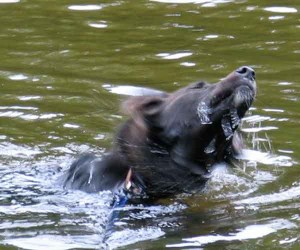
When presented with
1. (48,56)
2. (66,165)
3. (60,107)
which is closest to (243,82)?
(66,165)

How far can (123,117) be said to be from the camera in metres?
8.96

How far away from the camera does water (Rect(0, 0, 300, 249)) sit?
791cm

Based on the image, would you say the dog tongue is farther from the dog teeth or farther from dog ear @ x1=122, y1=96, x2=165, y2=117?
dog ear @ x1=122, y1=96, x2=165, y2=117

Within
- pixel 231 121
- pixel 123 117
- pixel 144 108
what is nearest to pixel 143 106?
pixel 144 108

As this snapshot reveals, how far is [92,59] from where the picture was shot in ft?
41.6

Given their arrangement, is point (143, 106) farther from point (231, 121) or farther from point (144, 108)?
point (231, 121)

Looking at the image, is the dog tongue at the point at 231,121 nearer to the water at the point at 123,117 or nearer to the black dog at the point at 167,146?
the black dog at the point at 167,146

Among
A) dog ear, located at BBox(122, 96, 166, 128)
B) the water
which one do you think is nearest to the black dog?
dog ear, located at BBox(122, 96, 166, 128)

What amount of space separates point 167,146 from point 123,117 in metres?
0.69

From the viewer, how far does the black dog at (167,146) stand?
26.8 ft

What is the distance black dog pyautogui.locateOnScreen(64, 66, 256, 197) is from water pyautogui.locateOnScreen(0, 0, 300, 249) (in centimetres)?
18

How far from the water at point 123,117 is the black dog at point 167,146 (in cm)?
18

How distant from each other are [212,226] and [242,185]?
1255mm

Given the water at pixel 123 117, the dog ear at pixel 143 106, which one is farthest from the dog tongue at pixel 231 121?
the dog ear at pixel 143 106
